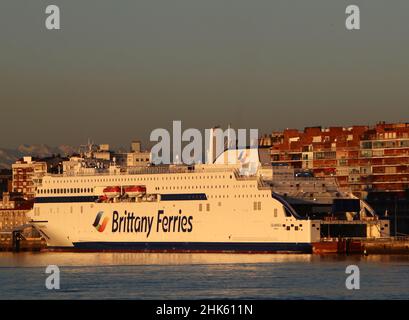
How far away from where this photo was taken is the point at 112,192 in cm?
8900

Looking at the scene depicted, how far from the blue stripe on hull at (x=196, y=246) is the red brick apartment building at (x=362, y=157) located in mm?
34084

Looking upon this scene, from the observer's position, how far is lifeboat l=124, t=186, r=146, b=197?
285 ft

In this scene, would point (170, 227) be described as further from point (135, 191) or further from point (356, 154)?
point (356, 154)

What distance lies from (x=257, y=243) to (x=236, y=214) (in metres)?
2.51

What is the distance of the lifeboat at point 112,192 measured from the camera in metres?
88.8

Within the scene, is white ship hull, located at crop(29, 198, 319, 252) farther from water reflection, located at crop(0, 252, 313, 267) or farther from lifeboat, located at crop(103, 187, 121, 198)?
water reflection, located at crop(0, 252, 313, 267)

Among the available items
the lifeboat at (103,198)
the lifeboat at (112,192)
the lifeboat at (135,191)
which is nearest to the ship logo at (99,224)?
the lifeboat at (103,198)

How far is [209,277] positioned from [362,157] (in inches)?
2573

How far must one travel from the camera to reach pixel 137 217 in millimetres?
87250

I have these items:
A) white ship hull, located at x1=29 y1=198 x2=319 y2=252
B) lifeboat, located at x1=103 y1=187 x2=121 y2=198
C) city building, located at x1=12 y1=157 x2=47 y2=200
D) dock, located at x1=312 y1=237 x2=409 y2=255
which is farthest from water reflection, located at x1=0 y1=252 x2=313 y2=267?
city building, located at x1=12 y1=157 x2=47 y2=200

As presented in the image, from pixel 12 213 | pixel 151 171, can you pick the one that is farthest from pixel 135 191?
pixel 12 213

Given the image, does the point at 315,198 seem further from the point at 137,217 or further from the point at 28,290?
the point at 28,290
